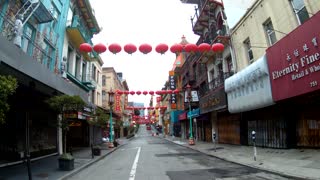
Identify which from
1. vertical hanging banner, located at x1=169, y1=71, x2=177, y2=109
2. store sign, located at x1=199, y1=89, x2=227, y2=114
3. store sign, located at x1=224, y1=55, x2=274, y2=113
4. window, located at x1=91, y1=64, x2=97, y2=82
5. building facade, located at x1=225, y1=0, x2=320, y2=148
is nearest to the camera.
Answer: building facade, located at x1=225, y1=0, x2=320, y2=148

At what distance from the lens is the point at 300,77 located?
13.5 m

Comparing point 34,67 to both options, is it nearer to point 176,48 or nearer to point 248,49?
point 176,48

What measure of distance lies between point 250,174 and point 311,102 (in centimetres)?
630

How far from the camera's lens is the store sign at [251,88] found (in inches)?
666

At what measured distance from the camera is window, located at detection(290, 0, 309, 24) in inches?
584

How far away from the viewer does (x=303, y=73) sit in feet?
43.6

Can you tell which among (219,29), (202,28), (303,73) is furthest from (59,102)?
(202,28)

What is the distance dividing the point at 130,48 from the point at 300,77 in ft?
25.4

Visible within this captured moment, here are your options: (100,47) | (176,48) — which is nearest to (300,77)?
(176,48)

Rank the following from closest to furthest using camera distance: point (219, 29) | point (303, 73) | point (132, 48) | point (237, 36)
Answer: point (303, 73), point (132, 48), point (237, 36), point (219, 29)

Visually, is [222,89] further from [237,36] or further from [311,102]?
[311,102]

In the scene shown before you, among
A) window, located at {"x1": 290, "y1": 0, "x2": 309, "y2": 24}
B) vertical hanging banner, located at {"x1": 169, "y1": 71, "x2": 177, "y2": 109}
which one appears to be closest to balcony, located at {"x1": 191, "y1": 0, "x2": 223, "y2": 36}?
window, located at {"x1": 290, "y1": 0, "x2": 309, "y2": 24}

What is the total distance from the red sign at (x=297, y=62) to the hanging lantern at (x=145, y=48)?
642cm

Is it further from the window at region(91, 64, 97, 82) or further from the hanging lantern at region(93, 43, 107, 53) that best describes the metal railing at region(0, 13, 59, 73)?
the window at region(91, 64, 97, 82)
